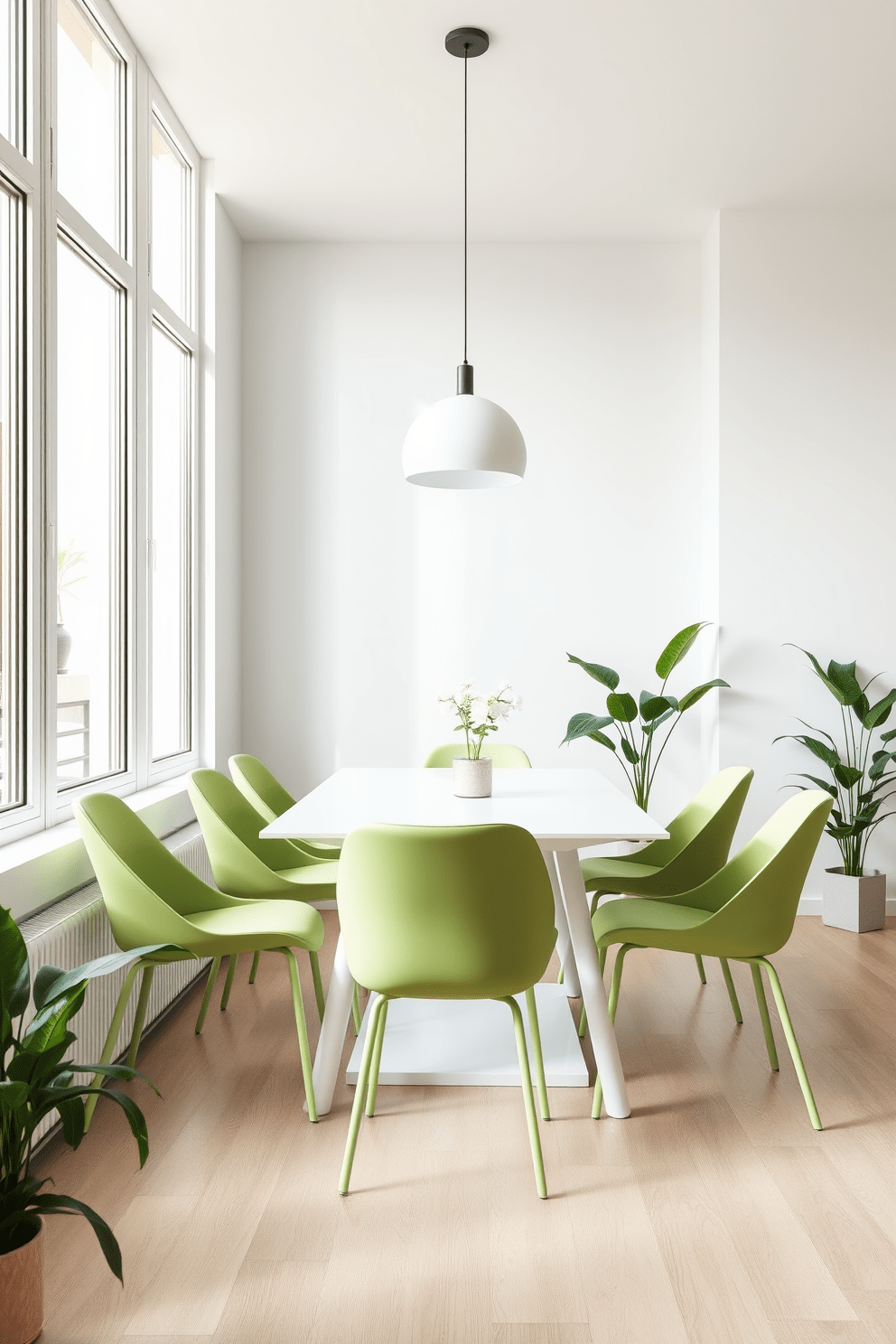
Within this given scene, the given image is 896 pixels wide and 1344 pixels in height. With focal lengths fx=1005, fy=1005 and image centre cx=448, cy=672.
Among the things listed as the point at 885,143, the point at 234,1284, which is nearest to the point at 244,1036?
the point at 234,1284

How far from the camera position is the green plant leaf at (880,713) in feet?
14.9

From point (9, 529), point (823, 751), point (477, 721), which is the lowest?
point (823, 751)

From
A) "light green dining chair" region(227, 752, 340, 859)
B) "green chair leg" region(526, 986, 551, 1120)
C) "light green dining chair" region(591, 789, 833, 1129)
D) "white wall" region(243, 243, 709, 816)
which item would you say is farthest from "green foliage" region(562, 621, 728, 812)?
"green chair leg" region(526, 986, 551, 1120)

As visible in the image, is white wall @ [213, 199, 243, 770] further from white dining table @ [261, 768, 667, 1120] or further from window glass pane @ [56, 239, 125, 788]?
white dining table @ [261, 768, 667, 1120]

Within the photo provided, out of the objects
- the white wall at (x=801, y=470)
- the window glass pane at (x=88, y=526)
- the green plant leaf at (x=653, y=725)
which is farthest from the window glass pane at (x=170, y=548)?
the white wall at (x=801, y=470)

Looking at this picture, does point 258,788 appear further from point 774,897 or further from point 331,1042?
point 774,897

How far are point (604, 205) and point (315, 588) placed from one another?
7.60 feet

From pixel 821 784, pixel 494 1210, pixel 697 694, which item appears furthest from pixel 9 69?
pixel 821 784

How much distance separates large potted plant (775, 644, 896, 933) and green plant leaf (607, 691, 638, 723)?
2.51 ft

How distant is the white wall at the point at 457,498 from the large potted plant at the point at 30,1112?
340cm

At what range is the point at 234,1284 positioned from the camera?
6.24 ft

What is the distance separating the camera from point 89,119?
10.9 feet

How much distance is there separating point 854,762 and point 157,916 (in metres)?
3.53

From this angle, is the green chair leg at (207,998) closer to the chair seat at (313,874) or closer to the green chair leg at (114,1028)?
the chair seat at (313,874)
